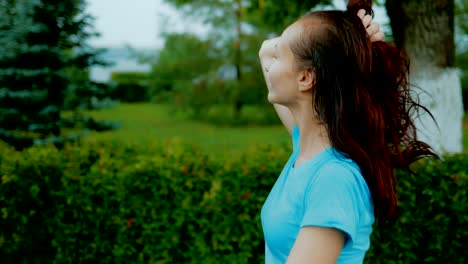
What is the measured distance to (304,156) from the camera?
1474 millimetres

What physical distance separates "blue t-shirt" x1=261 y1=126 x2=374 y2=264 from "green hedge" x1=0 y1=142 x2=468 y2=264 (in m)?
2.44

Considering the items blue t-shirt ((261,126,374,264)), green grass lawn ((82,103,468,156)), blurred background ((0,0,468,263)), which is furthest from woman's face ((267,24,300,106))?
green grass lawn ((82,103,468,156))

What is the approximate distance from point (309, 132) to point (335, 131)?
11 centimetres

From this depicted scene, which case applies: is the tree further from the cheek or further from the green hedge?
the cheek

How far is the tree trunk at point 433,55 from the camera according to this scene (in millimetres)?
4734

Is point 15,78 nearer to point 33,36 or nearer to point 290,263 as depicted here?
point 33,36

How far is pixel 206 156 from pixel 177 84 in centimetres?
1604

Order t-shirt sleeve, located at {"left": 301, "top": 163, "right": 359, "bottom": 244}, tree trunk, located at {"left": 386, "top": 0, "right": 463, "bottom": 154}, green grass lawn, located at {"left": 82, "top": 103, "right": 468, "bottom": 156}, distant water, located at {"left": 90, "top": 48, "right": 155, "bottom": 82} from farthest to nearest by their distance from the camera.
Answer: green grass lawn, located at {"left": 82, "top": 103, "right": 468, "bottom": 156}
distant water, located at {"left": 90, "top": 48, "right": 155, "bottom": 82}
tree trunk, located at {"left": 386, "top": 0, "right": 463, "bottom": 154}
t-shirt sleeve, located at {"left": 301, "top": 163, "right": 359, "bottom": 244}

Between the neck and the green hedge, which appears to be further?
the green hedge

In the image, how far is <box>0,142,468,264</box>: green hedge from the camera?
12.2 ft

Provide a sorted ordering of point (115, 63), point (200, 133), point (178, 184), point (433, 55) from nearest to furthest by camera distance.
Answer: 1. point (178, 184)
2. point (433, 55)
3. point (115, 63)
4. point (200, 133)

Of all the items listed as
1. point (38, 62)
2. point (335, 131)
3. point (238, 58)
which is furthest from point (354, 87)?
point (238, 58)

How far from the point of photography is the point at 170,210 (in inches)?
159

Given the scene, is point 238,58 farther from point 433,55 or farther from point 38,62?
point 433,55
